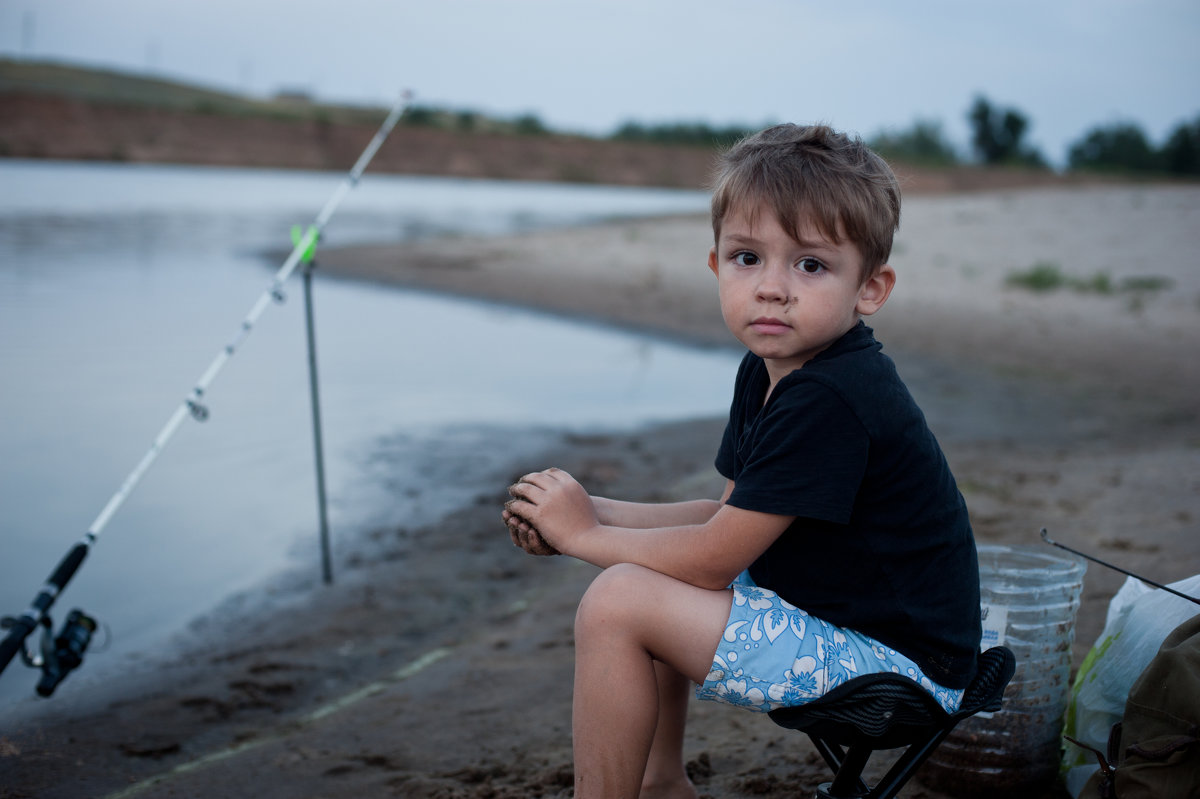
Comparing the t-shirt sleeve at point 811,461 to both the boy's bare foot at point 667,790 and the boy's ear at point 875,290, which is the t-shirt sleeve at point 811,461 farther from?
the boy's bare foot at point 667,790

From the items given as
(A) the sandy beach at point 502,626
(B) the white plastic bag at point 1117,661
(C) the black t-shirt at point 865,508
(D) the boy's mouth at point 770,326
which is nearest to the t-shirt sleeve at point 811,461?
(C) the black t-shirt at point 865,508

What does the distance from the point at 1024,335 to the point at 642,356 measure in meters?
3.84

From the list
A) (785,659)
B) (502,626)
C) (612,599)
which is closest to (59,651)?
(502,626)

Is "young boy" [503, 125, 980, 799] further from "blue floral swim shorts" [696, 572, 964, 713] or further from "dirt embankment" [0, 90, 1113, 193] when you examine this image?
"dirt embankment" [0, 90, 1113, 193]

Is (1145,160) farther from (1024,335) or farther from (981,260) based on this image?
(1024,335)

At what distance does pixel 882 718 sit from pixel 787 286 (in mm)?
710

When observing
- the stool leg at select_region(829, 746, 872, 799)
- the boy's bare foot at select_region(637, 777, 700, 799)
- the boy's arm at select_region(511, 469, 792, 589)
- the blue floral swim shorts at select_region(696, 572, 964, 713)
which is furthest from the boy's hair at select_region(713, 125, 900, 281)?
the boy's bare foot at select_region(637, 777, 700, 799)

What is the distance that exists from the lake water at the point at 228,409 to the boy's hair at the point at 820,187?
114 inches

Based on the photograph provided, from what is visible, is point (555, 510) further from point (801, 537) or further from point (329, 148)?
point (329, 148)

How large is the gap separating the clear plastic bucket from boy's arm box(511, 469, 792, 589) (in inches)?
28.4

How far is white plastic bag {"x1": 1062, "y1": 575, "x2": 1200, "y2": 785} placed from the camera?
2.13 m

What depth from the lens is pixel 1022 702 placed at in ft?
7.36

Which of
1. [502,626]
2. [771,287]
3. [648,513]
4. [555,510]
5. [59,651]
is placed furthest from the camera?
[502,626]

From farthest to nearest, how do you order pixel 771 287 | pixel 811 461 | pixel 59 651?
1. pixel 59 651
2. pixel 771 287
3. pixel 811 461
